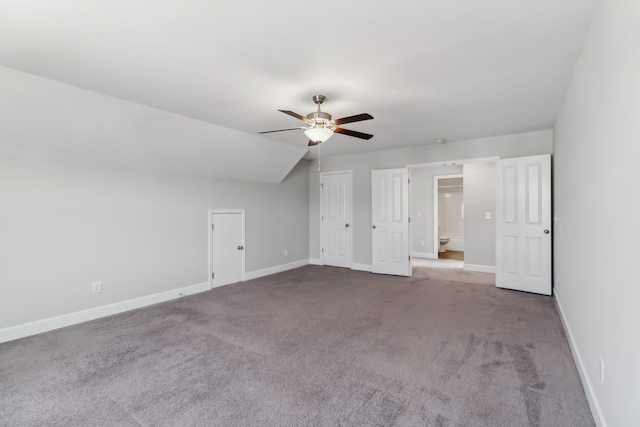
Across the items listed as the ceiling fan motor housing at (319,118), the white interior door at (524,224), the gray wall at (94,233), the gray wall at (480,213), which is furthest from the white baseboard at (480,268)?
the ceiling fan motor housing at (319,118)

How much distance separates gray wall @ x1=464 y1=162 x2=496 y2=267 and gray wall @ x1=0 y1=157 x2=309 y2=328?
4.47 metres

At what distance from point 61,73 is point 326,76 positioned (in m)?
2.27

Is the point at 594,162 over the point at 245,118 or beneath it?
beneath

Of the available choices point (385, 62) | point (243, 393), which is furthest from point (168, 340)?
point (385, 62)

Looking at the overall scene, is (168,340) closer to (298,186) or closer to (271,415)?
(271,415)

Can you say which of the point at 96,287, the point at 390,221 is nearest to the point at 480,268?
the point at 390,221

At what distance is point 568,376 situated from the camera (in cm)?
237

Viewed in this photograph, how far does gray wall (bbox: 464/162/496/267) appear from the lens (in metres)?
6.19

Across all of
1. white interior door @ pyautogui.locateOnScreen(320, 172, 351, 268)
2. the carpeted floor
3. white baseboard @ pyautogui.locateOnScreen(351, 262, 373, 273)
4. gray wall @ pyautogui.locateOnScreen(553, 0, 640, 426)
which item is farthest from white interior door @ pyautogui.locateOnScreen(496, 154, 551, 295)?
white interior door @ pyautogui.locateOnScreen(320, 172, 351, 268)

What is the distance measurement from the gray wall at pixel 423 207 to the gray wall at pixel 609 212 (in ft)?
17.5

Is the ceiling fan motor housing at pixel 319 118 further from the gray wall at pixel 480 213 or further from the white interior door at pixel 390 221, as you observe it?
the gray wall at pixel 480 213

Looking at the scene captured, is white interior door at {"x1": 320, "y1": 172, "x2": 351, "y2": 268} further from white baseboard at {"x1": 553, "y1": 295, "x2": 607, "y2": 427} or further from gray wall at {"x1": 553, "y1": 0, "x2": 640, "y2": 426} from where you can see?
gray wall at {"x1": 553, "y1": 0, "x2": 640, "y2": 426}

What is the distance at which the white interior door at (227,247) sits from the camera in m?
5.21

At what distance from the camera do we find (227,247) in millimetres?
5422
